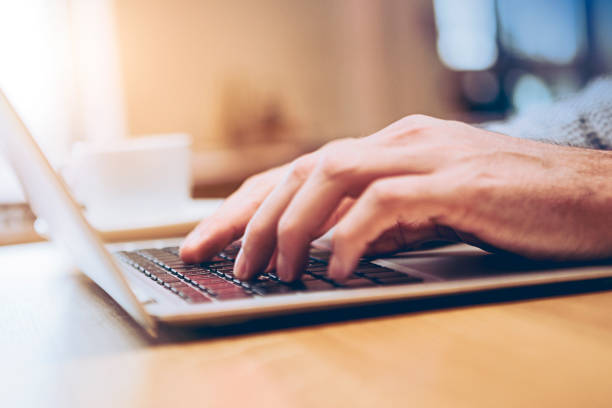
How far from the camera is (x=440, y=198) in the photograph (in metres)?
0.41

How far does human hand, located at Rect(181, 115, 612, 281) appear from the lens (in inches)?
15.8

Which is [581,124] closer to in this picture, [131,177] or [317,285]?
[317,285]

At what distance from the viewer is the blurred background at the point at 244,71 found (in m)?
2.31

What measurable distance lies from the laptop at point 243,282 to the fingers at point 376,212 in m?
0.02

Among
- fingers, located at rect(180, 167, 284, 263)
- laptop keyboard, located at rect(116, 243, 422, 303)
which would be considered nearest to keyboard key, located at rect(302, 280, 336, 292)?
laptop keyboard, located at rect(116, 243, 422, 303)

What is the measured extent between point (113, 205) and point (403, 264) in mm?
668

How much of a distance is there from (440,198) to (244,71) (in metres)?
2.35

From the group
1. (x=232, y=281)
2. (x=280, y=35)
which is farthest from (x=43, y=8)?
(x=232, y=281)

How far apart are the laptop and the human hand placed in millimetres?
19

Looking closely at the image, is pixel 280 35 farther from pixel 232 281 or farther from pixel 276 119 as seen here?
pixel 232 281

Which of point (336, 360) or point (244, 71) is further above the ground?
point (244, 71)

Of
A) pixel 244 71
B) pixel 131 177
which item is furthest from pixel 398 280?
pixel 244 71

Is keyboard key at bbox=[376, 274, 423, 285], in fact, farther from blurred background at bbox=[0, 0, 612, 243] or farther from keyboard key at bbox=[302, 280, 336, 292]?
blurred background at bbox=[0, 0, 612, 243]

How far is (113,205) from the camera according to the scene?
1.02m
